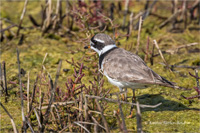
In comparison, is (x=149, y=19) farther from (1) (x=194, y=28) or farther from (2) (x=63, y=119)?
(2) (x=63, y=119)

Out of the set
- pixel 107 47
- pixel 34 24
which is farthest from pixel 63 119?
pixel 34 24

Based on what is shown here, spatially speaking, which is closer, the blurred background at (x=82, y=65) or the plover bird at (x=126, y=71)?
the blurred background at (x=82, y=65)

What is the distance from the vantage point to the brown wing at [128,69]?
420cm

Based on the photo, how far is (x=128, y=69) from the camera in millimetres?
4383

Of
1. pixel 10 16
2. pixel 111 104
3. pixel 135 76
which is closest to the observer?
pixel 135 76

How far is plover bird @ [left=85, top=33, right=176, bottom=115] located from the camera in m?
4.20

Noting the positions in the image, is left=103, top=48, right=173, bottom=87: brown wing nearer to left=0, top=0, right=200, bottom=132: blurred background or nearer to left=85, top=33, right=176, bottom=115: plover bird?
left=85, top=33, right=176, bottom=115: plover bird

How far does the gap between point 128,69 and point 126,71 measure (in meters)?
0.05

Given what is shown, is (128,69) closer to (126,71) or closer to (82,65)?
(126,71)

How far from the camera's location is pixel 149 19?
882 cm

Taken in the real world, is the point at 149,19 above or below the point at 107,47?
above

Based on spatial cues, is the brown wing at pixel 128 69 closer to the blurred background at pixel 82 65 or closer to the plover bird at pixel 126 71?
the plover bird at pixel 126 71

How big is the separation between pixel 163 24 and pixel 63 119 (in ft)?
16.4

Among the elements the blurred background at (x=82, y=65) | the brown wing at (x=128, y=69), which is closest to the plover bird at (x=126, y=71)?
the brown wing at (x=128, y=69)
